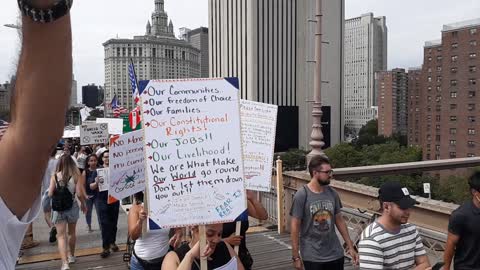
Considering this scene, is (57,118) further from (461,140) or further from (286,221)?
(461,140)

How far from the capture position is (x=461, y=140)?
99812 millimetres

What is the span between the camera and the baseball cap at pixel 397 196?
140 inches

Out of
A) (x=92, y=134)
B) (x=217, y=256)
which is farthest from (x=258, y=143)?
(x=92, y=134)

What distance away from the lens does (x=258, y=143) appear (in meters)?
5.21

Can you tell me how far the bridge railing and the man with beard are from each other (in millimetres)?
1094

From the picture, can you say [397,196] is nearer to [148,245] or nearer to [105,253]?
[148,245]

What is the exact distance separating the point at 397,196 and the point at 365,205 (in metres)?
3.03

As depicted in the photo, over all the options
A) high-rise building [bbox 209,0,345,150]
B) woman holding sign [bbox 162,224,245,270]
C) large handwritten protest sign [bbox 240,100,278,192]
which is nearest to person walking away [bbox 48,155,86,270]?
large handwritten protest sign [bbox 240,100,278,192]

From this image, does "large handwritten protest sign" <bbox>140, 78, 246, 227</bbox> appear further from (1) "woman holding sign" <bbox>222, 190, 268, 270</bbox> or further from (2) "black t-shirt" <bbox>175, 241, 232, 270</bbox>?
(1) "woman holding sign" <bbox>222, 190, 268, 270</bbox>

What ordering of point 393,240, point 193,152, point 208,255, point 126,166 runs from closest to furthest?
point 208,255
point 193,152
point 393,240
point 126,166

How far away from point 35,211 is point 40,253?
7258 mm

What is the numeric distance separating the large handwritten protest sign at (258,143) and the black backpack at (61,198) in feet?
9.88

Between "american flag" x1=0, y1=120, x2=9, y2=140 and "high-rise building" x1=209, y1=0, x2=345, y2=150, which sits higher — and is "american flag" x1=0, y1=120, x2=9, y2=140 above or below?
below

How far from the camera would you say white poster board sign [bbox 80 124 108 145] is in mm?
11828
